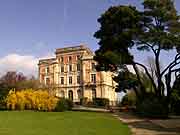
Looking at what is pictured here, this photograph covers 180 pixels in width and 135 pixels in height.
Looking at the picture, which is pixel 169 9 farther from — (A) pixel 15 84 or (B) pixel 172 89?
(A) pixel 15 84

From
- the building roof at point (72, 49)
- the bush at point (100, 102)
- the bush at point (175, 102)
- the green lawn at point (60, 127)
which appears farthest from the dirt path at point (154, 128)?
the building roof at point (72, 49)

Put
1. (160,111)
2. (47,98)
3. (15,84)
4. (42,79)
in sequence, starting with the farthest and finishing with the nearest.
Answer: (42,79) → (15,84) → (47,98) → (160,111)

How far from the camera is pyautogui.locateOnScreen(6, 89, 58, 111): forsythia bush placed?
131ft

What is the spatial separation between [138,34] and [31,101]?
16.7 meters

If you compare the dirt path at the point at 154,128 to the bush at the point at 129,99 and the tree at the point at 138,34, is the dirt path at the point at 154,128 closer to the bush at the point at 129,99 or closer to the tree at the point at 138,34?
the tree at the point at 138,34

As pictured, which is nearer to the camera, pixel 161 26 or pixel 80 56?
pixel 161 26

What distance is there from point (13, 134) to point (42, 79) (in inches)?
3046

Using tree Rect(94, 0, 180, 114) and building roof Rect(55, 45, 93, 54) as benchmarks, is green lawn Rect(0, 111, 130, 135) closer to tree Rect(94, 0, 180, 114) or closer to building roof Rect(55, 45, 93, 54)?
tree Rect(94, 0, 180, 114)

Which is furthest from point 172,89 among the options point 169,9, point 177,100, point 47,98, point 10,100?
point 10,100

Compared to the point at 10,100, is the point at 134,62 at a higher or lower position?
higher

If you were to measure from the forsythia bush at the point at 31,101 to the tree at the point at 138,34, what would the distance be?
8.08 meters

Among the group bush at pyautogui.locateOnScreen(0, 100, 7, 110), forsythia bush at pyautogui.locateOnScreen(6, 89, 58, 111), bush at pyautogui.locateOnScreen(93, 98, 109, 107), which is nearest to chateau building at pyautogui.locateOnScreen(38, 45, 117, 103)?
bush at pyautogui.locateOnScreen(93, 98, 109, 107)

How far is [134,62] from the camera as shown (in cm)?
3544

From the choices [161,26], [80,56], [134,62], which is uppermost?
[80,56]
